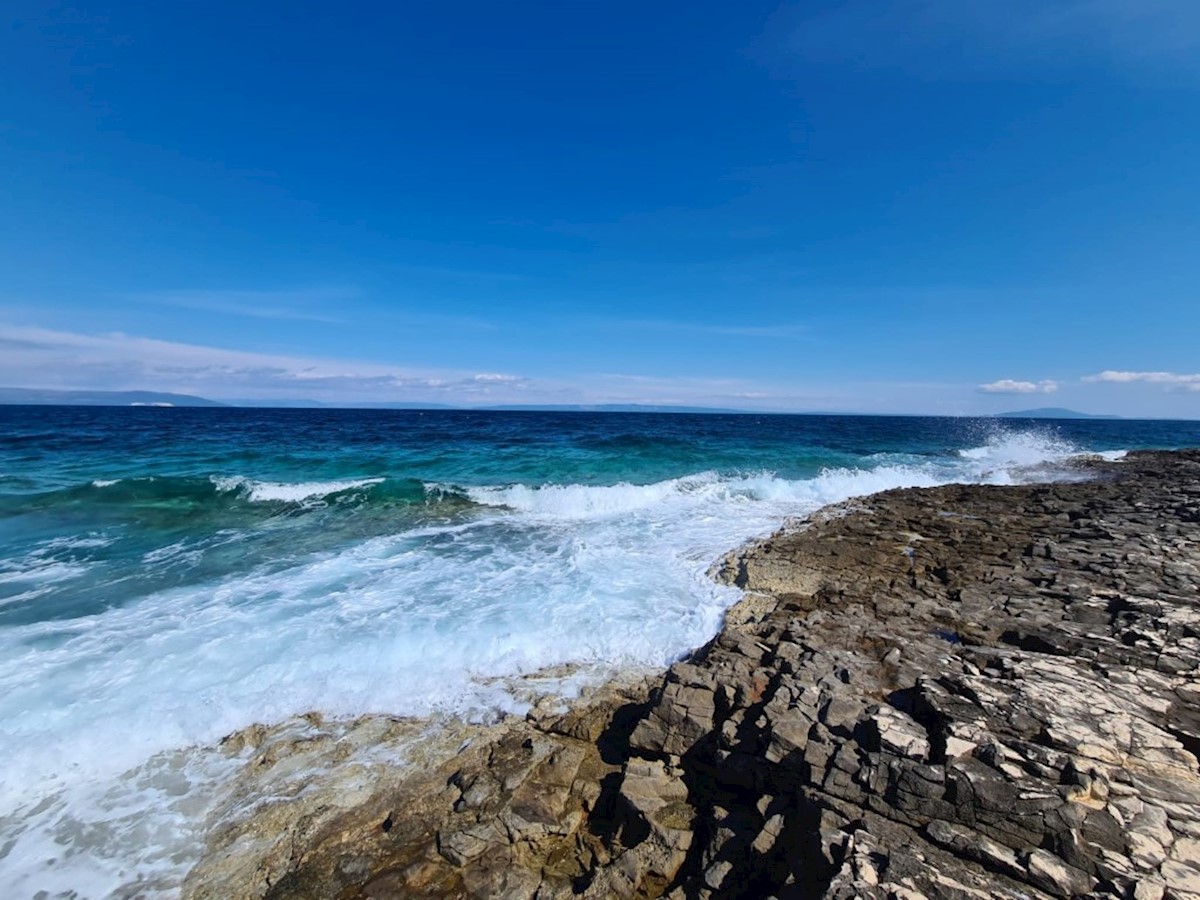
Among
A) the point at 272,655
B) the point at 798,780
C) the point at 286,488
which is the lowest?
the point at 272,655

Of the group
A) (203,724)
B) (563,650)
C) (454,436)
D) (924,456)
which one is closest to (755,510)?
(563,650)

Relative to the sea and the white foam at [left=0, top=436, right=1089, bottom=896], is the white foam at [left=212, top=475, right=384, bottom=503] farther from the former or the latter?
the white foam at [left=0, top=436, right=1089, bottom=896]

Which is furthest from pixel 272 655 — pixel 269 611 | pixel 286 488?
pixel 286 488

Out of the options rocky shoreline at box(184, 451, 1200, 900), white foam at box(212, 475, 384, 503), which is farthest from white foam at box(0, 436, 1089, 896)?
white foam at box(212, 475, 384, 503)

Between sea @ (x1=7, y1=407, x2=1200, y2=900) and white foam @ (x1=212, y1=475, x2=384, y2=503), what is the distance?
0.38 feet

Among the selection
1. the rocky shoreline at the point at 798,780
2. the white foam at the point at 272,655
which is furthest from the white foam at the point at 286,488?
the rocky shoreline at the point at 798,780

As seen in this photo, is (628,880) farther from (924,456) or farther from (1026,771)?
(924,456)

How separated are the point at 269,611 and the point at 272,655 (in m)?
1.62

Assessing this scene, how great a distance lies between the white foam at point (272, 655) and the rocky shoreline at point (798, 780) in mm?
569

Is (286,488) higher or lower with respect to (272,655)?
higher

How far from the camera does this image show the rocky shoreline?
320 cm

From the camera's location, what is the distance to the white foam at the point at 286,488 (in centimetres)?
1711

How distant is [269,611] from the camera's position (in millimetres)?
8289

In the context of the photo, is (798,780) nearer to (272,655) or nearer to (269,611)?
(272,655)
